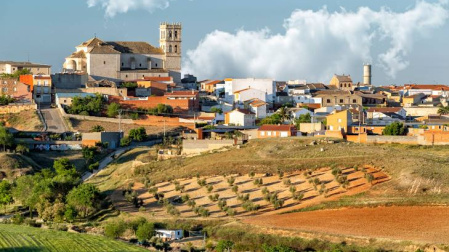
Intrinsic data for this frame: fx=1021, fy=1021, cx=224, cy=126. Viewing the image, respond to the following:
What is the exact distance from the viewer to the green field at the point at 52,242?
1356 inches

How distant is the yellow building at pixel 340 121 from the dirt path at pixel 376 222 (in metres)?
17.3

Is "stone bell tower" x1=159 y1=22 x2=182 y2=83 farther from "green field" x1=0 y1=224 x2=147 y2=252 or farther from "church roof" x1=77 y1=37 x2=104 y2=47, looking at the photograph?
"green field" x1=0 y1=224 x2=147 y2=252

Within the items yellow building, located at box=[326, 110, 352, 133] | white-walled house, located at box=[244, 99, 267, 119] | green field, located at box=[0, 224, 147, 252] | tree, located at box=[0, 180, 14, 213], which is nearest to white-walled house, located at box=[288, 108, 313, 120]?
white-walled house, located at box=[244, 99, 267, 119]

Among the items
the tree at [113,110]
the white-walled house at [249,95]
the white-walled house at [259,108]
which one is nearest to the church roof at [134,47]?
the white-walled house at [249,95]

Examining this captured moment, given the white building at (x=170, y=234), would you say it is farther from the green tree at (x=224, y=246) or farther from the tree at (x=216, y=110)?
the tree at (x=216, y=110)

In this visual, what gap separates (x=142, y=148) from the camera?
5625 cm

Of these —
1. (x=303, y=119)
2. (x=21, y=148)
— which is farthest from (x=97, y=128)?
Answer: (x=303, y=119)

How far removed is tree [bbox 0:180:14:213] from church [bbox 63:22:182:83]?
29.1 metres

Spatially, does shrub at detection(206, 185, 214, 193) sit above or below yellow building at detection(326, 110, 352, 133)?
below

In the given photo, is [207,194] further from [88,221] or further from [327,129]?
[327,129]

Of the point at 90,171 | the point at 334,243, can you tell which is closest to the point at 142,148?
the point at 90,171

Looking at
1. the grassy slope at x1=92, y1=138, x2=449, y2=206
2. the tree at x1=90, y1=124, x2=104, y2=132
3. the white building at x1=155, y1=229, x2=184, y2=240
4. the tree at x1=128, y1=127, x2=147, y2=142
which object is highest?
the tree at x1=90, y1=124, x2=104, y2=132

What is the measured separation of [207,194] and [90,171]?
1253cm

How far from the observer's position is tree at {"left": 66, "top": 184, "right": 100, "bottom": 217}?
1650 inches
